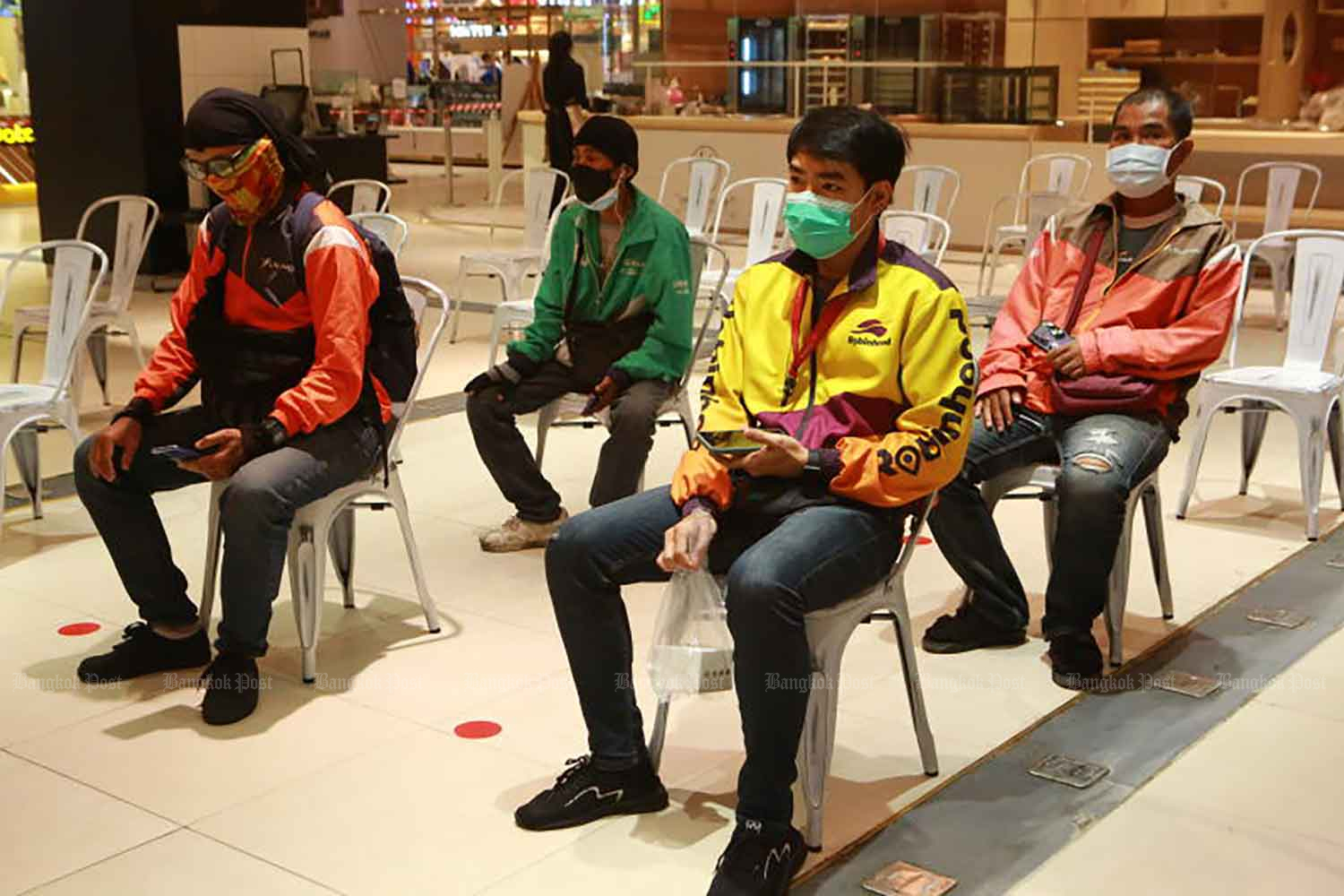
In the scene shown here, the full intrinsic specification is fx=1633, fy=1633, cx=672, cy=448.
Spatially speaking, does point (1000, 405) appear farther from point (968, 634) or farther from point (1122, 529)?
point (968, 634)

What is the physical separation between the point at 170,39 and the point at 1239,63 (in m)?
7.41

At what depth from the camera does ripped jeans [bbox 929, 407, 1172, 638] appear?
363 centimetres

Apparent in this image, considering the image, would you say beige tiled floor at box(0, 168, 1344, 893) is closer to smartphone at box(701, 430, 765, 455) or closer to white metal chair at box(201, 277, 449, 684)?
white metal chair at box(201, 277, 449, 684)

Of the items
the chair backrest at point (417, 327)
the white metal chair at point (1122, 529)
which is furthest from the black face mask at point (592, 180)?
the white metal chair at point (1122, 529)

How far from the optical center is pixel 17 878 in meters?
2.83

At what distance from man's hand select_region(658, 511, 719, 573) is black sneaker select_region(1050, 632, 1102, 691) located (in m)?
1.24

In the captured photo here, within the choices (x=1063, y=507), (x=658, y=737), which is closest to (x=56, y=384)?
(x=658, y=737)

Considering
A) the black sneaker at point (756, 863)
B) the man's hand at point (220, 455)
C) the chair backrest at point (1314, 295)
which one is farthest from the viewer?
the chair backrest at point (1314, 295)

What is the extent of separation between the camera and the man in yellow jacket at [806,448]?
112 inches

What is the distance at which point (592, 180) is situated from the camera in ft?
15.4

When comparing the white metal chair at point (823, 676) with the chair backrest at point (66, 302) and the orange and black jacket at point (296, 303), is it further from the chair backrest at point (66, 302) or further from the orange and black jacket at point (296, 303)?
the chair backrest at point (66, 302)

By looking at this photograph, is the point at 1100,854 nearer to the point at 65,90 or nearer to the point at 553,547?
the point at 553,547

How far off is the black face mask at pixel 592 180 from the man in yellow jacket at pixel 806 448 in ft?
5.54

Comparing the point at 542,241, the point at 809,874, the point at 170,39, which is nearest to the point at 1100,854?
the point at 809,874
